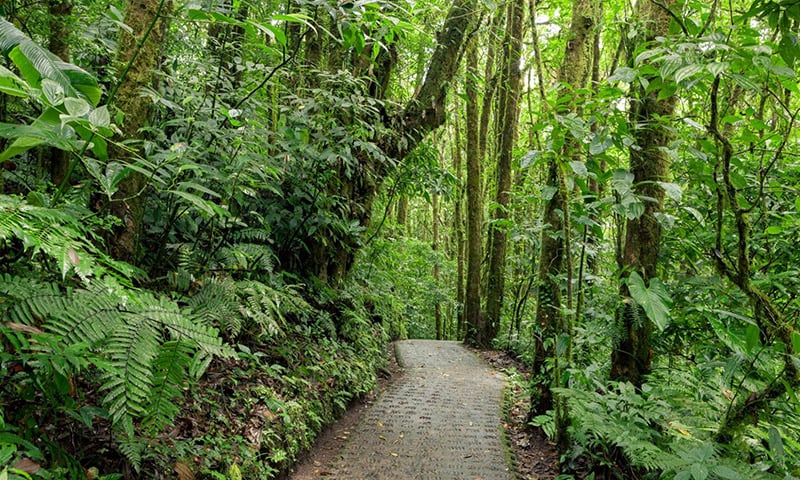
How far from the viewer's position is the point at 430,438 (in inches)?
203

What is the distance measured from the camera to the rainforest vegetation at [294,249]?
2.02m

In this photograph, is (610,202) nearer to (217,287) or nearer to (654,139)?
(654,139)

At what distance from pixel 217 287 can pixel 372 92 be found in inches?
214

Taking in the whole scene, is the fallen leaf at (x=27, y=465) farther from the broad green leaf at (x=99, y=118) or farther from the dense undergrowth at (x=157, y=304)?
the broad green leaf at (x=99, y=118)

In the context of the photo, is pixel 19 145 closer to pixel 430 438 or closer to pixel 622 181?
pixel 622 181

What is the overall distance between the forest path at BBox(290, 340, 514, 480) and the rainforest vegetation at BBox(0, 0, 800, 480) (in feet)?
1.46

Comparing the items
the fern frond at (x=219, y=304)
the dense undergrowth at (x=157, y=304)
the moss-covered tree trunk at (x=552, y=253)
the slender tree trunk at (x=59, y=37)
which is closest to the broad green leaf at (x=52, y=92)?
the dense undergrowth at (x=157, y=304)

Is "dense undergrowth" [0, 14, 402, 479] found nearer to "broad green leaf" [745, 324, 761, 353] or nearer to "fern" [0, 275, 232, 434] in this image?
"fern" [0, 275, 232, 434]

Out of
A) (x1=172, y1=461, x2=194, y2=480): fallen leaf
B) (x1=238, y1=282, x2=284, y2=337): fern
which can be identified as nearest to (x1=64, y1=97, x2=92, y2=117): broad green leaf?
(x1=238, y1=282, x2=284, y2=337): fern

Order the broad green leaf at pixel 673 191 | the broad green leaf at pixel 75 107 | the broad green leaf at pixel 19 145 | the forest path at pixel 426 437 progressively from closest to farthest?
the broad green leaf at pixel 75 107
the broad green leaf at pixel 19 145
the broad green leaf at pixel 673 191
the forest path at pixel 426 437

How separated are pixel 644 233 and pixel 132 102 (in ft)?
13.9

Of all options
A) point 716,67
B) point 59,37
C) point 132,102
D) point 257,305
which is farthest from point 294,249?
point 716,67

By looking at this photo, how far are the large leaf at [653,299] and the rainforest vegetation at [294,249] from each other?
2cm

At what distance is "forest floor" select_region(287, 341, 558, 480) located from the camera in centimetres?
437
